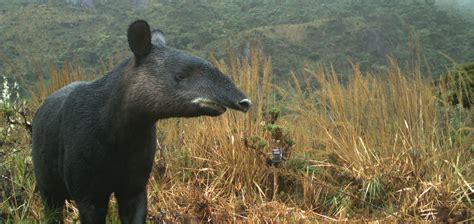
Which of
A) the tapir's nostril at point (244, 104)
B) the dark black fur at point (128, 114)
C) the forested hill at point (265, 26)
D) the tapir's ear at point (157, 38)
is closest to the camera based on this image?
the tapir's nostril at point (244, 104)

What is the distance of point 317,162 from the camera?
218 inches

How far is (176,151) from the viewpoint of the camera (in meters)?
5.75

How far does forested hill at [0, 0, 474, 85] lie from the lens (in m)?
41.6

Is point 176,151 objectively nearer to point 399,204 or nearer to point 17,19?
point 399,204

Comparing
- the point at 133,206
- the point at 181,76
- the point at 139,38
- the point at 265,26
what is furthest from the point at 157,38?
the point at 265,26

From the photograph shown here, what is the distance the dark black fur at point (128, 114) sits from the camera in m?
2.59

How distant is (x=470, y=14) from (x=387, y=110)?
1733 inches

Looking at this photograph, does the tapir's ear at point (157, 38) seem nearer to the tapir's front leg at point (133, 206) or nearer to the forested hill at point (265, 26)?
the tapir's front leg at point (133, 206)

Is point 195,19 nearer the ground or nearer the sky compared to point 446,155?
nearer the ground

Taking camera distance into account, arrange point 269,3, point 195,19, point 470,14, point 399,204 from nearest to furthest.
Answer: point 399,204 → point 470,14 → point 195,19 → point 269,3

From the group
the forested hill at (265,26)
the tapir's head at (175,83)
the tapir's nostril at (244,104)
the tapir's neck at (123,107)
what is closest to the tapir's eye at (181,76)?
the tapir's head at (175,83)

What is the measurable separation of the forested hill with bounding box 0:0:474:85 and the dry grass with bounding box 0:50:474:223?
29.9 m

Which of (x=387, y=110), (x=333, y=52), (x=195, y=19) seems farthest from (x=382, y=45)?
(x=387, y=110)

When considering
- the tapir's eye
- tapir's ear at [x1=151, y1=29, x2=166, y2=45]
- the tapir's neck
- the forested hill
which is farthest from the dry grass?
the forested hill
